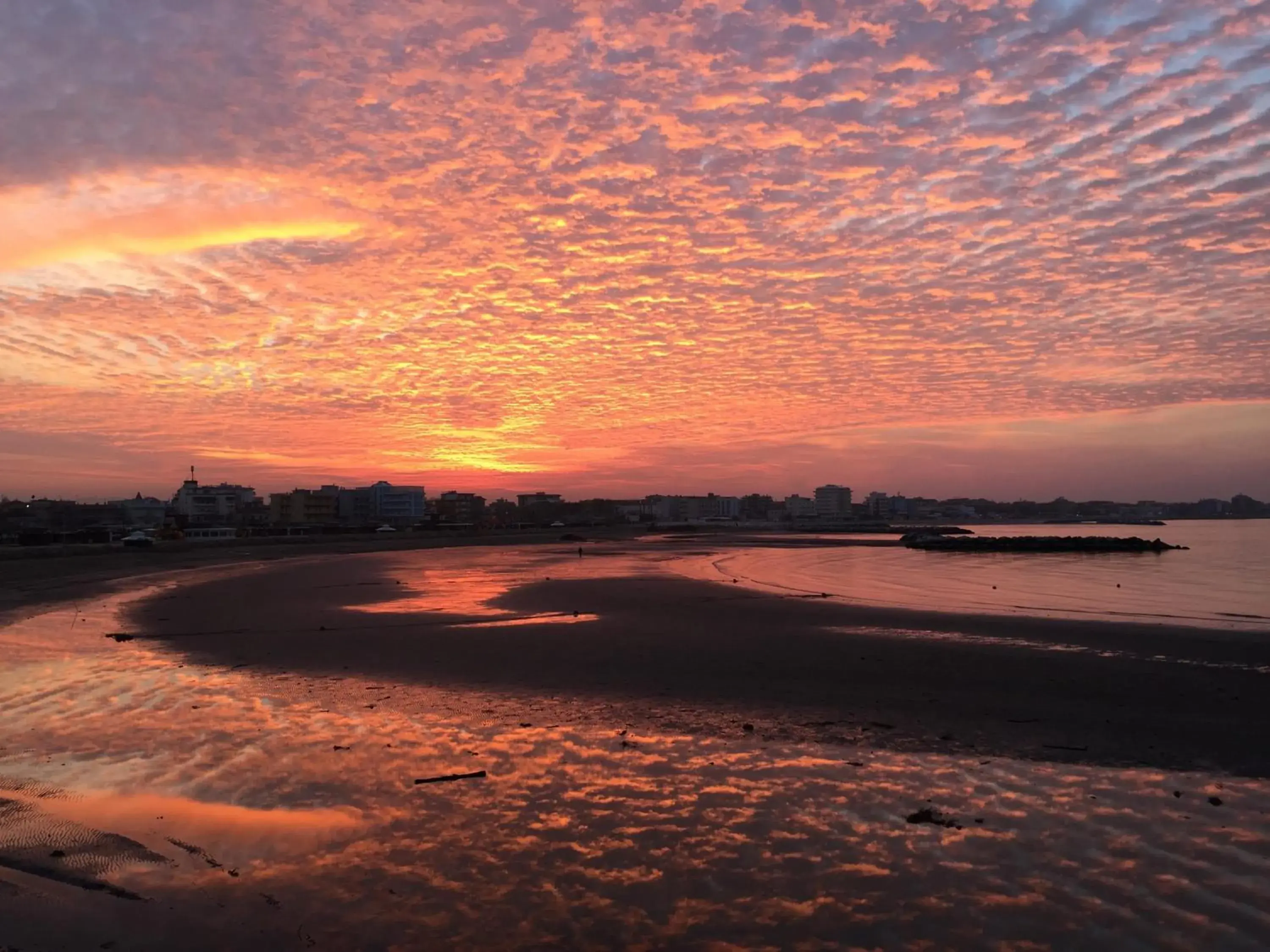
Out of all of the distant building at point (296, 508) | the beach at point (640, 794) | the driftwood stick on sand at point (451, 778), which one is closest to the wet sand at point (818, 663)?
the beach at point (640, 794)

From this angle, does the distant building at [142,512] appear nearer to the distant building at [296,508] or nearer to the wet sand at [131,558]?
the distant building at [296,508]

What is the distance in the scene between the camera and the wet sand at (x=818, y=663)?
11.5 m

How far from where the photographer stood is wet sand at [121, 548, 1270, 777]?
11.5 metres

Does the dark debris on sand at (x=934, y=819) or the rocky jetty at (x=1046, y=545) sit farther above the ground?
the dark debris on sand at (x=934, y=819)

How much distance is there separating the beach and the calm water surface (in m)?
8.71

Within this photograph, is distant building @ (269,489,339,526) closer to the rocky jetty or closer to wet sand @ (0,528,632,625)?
wet sand @ (0,528,632,625)

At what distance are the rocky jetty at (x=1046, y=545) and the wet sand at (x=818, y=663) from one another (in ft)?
186

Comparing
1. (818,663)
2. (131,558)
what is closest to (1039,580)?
(818,663)

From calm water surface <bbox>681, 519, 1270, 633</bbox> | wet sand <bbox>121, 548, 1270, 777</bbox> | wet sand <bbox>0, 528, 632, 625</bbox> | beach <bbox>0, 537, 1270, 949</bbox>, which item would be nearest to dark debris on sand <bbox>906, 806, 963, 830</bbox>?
beach <bbox>0, 537, 1270, 949</bbox>

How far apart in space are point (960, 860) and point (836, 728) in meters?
4.73

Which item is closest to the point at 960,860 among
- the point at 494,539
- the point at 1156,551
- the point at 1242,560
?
the point at 1242,560

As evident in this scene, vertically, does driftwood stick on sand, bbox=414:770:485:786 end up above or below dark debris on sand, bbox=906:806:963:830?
below

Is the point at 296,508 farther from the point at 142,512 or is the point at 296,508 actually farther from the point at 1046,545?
the point at 1046,545

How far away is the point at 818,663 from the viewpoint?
55.9 ft
